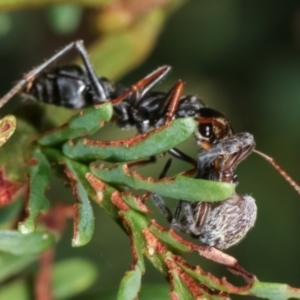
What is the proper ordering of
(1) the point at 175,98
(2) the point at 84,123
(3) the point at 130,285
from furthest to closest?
(1) the point at 175,98 < (2) the point at 84,123 < (3) the point at 130,285

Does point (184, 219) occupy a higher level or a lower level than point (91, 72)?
lower

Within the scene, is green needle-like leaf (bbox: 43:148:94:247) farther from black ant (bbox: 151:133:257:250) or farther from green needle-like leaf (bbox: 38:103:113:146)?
black ant (bbox: 151:133:257:250)

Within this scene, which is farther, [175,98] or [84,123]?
[175,98]

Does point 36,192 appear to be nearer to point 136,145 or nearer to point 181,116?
point 136,145

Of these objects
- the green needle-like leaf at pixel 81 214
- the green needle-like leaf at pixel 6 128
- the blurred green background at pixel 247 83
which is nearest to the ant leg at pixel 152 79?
the blurred green background at pixel 247 83

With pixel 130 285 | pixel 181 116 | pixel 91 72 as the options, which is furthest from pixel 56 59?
pixel 130 285

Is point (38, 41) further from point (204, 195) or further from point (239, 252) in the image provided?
point (204, 195)
